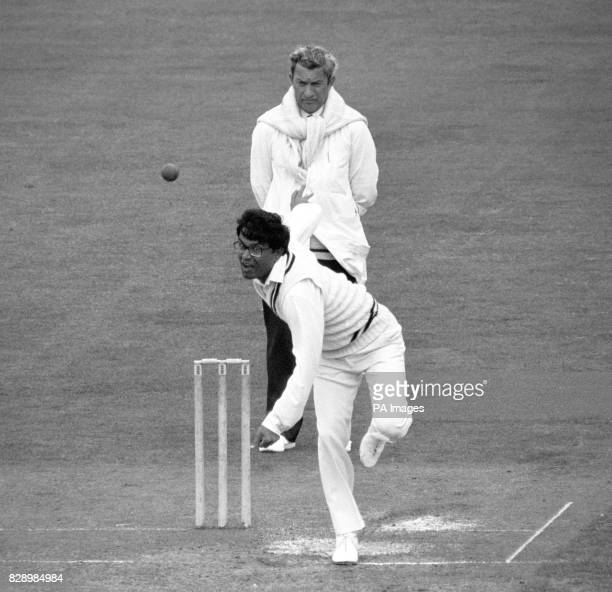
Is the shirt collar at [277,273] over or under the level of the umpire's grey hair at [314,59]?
under

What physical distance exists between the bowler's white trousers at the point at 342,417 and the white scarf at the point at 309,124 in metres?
2.39

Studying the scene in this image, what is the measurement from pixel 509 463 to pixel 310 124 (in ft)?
8.13

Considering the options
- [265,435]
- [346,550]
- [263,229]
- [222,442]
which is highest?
[263,229]

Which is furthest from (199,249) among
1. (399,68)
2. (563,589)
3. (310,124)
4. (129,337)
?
(563,589)

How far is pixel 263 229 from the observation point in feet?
22.2

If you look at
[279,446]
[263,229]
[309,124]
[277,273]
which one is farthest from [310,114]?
[277,273]

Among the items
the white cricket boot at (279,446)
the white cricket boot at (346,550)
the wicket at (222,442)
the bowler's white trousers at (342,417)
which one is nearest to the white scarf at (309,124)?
the white cricket boot at (279,446)

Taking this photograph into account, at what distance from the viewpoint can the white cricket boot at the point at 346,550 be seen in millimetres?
7047

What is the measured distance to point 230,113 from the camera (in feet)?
63.8

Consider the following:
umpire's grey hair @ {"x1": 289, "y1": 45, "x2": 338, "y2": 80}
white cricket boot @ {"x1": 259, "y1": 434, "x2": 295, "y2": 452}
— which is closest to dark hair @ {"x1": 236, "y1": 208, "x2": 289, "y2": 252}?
umpire's grey hair @ {"x1": 289, "y1": 45, "x2": 338, "y2": 80}

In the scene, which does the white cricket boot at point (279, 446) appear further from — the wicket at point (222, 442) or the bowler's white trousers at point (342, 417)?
the bowler's white trousers at point (342, 417)

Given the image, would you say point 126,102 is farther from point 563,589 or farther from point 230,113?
point 563,589

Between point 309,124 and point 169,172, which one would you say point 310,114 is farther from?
point 169,172

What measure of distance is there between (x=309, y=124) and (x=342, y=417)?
2.75m
